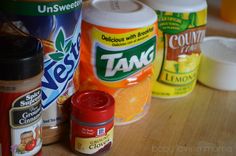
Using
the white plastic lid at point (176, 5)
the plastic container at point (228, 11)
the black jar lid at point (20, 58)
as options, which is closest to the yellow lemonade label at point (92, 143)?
the black jar lid at point (20, 58)

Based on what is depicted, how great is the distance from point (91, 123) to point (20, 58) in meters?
0.16

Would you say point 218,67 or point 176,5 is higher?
point 176,5

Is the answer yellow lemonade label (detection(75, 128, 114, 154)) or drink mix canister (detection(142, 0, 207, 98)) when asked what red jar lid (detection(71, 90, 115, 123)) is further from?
drink mix canister (detection(142, 0, 207, 98))

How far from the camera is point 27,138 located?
0.54 m

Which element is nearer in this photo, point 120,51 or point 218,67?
point 120,51

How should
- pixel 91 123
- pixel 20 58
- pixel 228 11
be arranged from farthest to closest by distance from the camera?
pixel 228 11
pixel 91 123
pixel 20 58

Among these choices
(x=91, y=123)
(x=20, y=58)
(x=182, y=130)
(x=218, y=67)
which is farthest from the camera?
(x=218, y=67)

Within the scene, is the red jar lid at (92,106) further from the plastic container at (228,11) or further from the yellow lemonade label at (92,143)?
the plastic container at (228,11)

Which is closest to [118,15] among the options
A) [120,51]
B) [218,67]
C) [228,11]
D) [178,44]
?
[120,51]

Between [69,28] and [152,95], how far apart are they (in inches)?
11.1

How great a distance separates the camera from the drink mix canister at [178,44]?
723 millimetres

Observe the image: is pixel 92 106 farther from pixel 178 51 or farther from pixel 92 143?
pixel 178 51

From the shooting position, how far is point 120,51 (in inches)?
25.3

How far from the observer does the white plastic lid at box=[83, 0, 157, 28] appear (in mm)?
629
